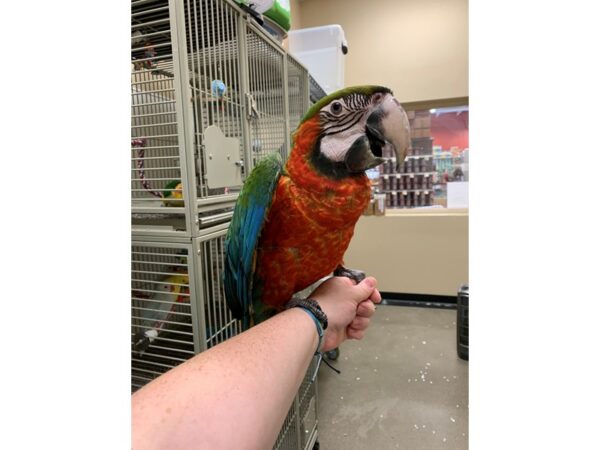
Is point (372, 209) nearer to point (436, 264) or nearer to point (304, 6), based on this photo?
point (436, 264)

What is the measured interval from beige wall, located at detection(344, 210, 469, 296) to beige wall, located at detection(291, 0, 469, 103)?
1.21 metres

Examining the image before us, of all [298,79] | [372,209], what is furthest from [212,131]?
[372,209]

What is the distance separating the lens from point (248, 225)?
0.84 meters

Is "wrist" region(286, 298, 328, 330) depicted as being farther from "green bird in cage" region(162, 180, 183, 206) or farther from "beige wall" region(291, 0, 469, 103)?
"beige wall" region(291, 0, 469, 103)

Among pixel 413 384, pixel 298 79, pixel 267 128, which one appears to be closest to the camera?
pixel 267 128

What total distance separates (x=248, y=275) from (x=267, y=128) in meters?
0.72

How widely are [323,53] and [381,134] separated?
1853 mm

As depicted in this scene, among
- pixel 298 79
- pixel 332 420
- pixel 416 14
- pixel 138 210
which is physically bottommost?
pixel 332 420

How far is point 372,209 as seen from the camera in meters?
3.44

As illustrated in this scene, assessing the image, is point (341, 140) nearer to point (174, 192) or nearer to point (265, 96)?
point (174, 192)

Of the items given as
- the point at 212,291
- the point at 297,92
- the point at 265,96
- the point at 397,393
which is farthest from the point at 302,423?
the point at 297,92

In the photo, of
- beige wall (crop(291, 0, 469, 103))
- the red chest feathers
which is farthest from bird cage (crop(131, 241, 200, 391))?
beige wall (crop(291, 0, 469, 103))

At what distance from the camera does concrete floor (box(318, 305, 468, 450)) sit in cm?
164

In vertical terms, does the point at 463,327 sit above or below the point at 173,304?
below
